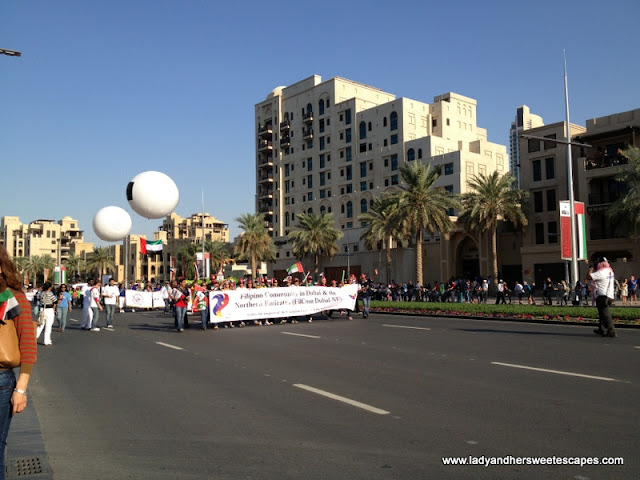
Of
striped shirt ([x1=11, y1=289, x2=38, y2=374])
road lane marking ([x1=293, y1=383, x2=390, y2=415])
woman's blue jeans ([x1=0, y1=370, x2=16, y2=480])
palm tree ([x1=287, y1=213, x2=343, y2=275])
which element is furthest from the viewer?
palm tree ([x1=287, y1=213, x2=343, y2=275])

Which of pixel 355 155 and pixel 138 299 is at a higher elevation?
pixel 355 155

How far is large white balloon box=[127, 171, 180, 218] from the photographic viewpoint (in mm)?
20984

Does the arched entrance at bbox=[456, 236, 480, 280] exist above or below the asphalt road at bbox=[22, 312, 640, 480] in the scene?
above

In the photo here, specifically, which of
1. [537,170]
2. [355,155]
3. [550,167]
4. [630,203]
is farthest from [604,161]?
[355,155]

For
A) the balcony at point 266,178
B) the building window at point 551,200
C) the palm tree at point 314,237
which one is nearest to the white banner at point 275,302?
the building window at point 551,200

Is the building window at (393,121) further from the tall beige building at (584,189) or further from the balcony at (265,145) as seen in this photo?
the balcony at (265,145)

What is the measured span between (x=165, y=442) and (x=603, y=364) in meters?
7.68

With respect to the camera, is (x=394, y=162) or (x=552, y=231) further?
(x=394, y=162)

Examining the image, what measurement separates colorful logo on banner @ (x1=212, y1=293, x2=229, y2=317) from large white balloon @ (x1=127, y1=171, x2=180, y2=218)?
3786 millimetres

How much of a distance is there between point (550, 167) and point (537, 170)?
1.30 m

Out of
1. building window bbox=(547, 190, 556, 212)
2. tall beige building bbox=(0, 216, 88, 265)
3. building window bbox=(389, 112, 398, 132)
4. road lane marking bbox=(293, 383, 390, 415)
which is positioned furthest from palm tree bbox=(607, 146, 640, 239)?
tall beige building bbox=(0, 216, 88, 265)

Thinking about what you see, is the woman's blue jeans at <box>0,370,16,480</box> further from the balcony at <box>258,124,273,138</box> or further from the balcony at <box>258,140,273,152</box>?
the balcony at <box>258,124,273,138</box>

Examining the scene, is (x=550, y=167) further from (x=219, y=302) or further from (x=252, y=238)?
(x=219, y=302)

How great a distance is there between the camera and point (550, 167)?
52219 mm
